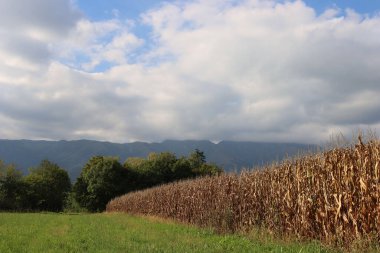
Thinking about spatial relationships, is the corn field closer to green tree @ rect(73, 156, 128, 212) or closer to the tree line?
green tree @ rect(73, 156, 128, 212)

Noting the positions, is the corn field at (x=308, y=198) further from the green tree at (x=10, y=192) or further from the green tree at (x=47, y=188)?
the green tree at (x=47, y=188)

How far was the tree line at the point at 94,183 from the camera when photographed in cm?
7856

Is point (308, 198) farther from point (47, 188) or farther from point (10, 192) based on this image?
point (47, 188)

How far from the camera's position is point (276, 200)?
16.7 metres

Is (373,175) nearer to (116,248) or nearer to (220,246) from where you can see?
(220,246)

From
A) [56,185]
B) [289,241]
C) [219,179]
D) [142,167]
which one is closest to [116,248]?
[289,241]

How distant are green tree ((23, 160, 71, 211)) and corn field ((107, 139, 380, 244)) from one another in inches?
2452

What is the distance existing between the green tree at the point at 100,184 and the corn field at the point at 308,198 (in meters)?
55.7

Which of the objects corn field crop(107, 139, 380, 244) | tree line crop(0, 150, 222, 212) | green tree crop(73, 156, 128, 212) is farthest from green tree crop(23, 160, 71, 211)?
corn field crop(107, 139, 380, 244)

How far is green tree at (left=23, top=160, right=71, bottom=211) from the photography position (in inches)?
3162

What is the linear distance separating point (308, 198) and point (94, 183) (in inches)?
2706

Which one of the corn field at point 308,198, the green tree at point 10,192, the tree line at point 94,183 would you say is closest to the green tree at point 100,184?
the tree line at point 94,183

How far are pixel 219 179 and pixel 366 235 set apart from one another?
12.9m

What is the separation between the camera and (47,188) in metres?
84.2
